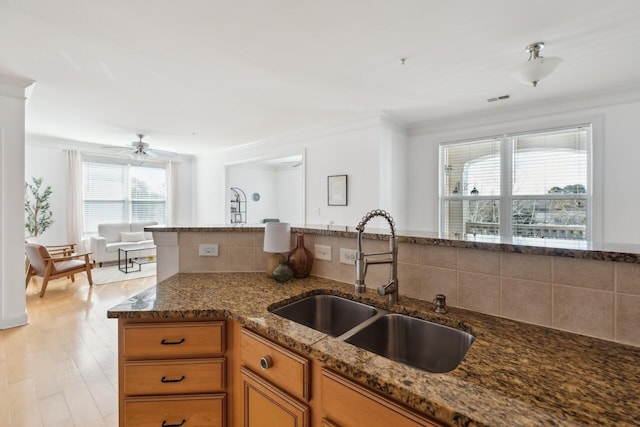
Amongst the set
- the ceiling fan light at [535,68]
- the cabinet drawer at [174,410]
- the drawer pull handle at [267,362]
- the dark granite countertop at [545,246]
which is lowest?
the cabinet drawer at [174,410]

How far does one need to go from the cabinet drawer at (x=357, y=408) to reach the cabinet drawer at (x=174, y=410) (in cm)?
61

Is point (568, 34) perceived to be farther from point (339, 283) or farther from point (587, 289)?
point (339, 283)

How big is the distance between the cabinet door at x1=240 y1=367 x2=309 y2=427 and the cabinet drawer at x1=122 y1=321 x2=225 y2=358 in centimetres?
18

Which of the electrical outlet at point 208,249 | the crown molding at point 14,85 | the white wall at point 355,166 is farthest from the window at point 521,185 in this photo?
the crown molding at point 14,85

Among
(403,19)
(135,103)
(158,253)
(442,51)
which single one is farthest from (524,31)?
(135,103)

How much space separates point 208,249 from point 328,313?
85 centimetres

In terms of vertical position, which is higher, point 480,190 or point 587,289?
point 480,190

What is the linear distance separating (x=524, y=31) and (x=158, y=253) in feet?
9.62

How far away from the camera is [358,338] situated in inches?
43.2

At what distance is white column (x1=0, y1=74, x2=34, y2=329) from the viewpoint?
9.72 ft

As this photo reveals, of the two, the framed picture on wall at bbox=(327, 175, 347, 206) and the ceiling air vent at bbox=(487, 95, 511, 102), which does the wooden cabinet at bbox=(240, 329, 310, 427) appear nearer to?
the framed picture on wall at bbox=(327, 175, 347, 206)

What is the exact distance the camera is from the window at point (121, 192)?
625 centimetres

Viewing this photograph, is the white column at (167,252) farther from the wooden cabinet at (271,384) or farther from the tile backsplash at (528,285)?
the tile backsplash at (528,285)

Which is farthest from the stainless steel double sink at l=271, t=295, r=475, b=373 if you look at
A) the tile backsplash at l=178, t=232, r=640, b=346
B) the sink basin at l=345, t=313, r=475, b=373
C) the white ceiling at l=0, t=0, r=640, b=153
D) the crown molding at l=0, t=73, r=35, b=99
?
the crown molding at l=0, t=73, r=35, b=99
